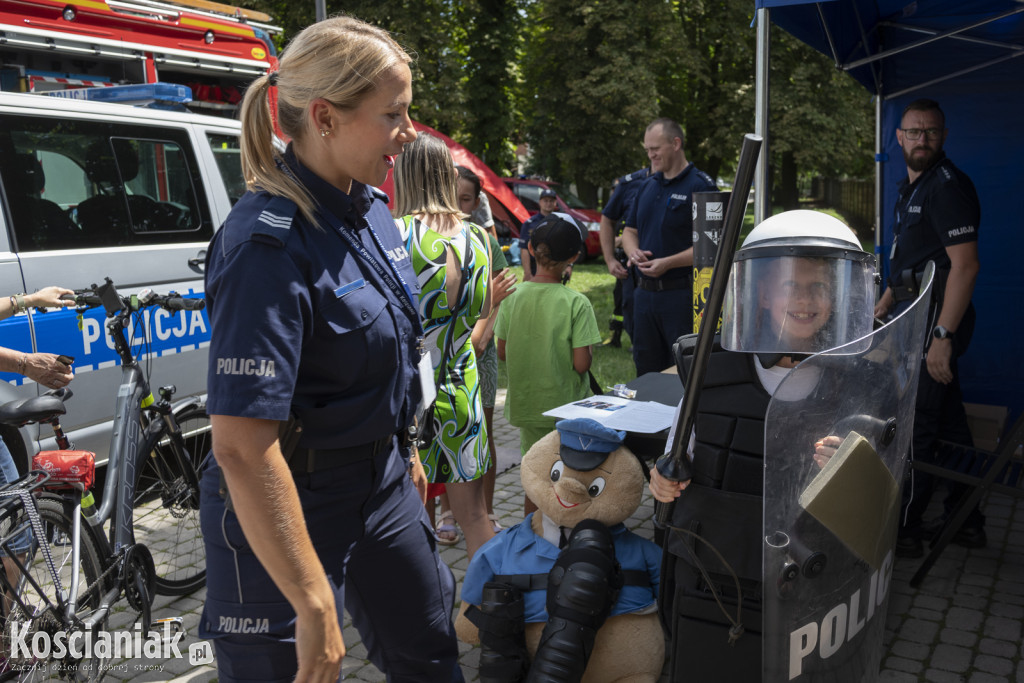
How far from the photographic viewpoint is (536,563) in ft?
10.5

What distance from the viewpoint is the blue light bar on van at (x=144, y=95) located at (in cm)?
538

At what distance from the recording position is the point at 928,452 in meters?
4.59

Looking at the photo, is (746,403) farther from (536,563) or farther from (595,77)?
(595,77)

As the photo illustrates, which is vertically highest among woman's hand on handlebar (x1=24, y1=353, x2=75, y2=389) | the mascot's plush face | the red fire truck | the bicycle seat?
the red fire truck

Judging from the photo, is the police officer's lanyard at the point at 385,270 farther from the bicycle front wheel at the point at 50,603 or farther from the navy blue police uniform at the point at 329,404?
the bicycle front wheel at the point at 50,603

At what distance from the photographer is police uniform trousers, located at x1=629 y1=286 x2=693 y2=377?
18.4 feet

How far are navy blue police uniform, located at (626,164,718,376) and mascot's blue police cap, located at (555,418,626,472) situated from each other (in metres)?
2.42

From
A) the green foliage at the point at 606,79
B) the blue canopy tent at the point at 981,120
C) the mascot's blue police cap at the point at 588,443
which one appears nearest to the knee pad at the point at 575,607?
the mascot's blue police cap at the point at 588,443

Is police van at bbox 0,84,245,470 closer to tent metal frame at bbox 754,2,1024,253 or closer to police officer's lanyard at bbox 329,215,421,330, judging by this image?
police officer's lanyard at bbox 329,215,421,330

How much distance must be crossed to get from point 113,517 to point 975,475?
3.82m

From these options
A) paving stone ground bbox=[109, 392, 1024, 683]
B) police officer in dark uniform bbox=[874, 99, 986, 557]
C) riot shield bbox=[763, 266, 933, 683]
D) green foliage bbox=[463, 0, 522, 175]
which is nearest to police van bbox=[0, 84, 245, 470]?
paving stone ground bbox=[109, 392, 1024, 683]

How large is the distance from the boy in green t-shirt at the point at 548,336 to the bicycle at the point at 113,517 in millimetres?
1443

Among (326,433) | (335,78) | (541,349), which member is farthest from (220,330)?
(541,349)

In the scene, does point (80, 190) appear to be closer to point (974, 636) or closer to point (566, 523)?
point (566, 523)
